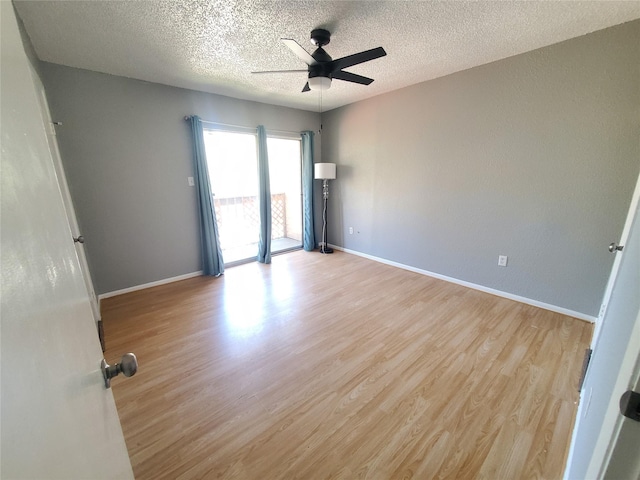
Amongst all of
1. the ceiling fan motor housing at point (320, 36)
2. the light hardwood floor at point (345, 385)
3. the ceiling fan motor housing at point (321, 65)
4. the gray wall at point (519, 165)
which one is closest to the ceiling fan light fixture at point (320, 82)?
the ceiling fan motor housing at point (321, 65)

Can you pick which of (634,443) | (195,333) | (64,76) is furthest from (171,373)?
(64,76)

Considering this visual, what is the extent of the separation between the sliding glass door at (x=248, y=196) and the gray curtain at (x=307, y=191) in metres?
0.18

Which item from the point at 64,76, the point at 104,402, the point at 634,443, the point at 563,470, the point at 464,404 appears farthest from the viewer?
the point at 64,76

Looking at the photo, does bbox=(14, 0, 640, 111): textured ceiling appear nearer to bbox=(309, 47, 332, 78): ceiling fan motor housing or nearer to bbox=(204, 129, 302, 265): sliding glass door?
bbox=(309, 47, 332, 78): ceiling fan motor housing

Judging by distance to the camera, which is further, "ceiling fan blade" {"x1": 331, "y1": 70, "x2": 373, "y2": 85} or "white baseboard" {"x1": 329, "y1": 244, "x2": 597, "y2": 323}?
"white baseboard" {"x1": 329, "y1": 244, "x2": 597, "y2": 323}

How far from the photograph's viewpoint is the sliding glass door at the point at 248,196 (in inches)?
178

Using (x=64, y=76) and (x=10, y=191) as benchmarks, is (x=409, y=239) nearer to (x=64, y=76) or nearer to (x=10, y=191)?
(x=10, y=191)

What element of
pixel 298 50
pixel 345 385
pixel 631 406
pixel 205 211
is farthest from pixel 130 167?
pixel 631 406

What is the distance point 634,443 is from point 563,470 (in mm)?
1168

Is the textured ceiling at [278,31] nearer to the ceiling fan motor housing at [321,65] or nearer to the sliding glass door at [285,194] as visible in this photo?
the ceiling fan motor housing at [321,65]

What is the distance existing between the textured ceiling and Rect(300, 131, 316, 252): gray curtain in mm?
1553

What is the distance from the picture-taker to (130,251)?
3066 mm

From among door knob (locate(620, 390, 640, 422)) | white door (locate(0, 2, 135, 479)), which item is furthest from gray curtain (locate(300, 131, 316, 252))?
door knob (locate(620, 390, 640, 422))

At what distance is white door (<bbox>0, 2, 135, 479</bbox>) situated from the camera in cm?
34
